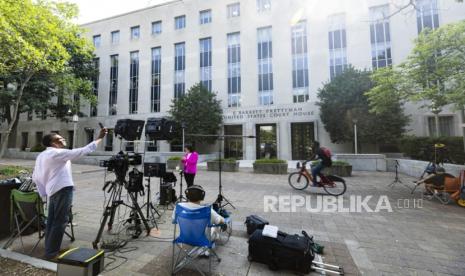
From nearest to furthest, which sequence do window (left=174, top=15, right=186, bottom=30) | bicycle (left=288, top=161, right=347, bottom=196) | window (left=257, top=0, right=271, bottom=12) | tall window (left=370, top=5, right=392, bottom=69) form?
bicycle (left=288, top=161, right=347, bottom=196) → tall window (left=370, top=5, right=392, bottom=69) → window (left=257, top=0, right=271, bottom=12) → window (left=174, top=15, right=186, bottom=30)

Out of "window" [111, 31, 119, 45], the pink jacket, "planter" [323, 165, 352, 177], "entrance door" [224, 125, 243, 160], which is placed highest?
"window" [111, 31, 119, 45]

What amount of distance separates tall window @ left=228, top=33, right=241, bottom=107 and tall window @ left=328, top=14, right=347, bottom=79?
8764mm

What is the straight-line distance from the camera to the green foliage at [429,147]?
1032 cm

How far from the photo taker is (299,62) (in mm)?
20562

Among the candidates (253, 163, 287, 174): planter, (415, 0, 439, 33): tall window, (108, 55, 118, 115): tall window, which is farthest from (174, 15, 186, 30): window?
(415, 0, 439, 33): tall window

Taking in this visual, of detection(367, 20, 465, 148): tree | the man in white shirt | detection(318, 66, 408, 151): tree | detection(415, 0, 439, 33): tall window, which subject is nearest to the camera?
the man in white shirt

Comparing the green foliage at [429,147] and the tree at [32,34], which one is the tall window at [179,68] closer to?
the tree at [32,34]

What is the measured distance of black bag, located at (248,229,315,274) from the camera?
2939 mm

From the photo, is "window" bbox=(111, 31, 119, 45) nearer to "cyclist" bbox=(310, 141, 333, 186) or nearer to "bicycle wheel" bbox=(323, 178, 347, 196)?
"cyclist" bbox=(310, 141, 333, 186)

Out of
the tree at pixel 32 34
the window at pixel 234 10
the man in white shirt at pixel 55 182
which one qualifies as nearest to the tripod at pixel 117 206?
the man in white shirt at pixel 55 182

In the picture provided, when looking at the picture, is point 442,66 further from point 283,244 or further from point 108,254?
point 108,254

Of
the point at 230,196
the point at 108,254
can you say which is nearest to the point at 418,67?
the point at 230,196

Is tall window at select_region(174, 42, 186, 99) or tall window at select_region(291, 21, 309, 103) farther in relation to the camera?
tall window at select_region(174, 42, 186, 99)

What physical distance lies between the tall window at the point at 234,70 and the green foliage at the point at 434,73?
15455 millimetres
